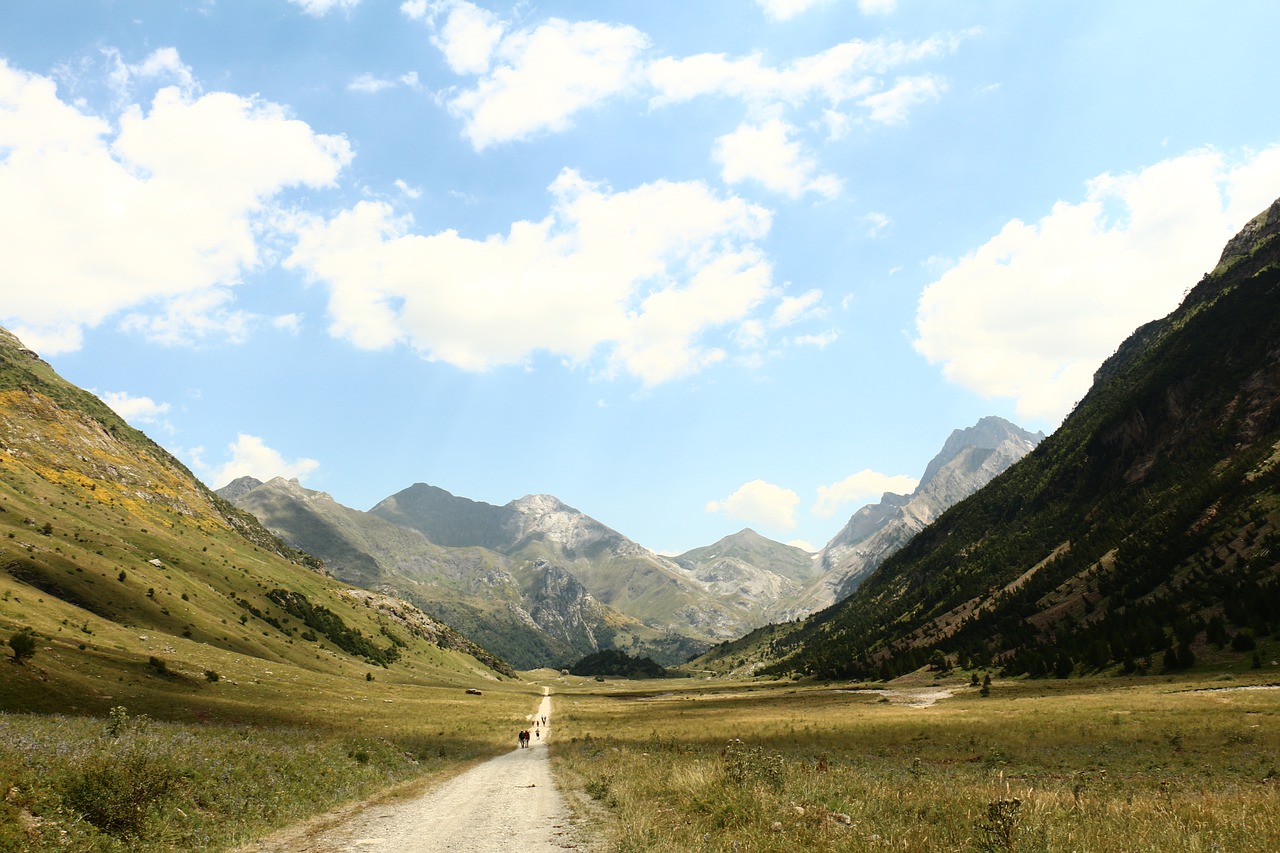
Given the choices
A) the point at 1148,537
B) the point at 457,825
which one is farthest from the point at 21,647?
the point at 1148,537

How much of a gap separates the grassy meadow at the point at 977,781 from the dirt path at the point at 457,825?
1.72 metres

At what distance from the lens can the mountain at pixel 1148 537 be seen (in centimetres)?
7775

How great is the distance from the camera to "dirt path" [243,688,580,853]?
50.1 ft

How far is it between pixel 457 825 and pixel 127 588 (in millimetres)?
107235

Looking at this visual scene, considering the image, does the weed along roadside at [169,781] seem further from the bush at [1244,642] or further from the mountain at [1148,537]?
the mountain at [1148,537]

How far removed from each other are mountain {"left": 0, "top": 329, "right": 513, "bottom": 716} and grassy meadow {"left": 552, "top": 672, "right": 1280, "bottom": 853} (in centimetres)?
4649

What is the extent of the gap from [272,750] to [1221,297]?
222 metres

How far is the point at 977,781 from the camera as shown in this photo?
21844 mm

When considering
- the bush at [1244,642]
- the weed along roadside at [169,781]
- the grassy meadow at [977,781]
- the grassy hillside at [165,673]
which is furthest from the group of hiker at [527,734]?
the bush at [1244,642]

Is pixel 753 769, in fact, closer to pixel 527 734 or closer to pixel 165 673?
pixel 527 734

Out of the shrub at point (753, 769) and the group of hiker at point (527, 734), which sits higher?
the shrub at point (753, 769)

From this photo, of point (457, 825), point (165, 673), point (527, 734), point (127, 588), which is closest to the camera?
point (457, 825)

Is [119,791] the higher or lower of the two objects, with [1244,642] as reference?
higher

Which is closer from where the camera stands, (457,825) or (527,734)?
(457,825)
